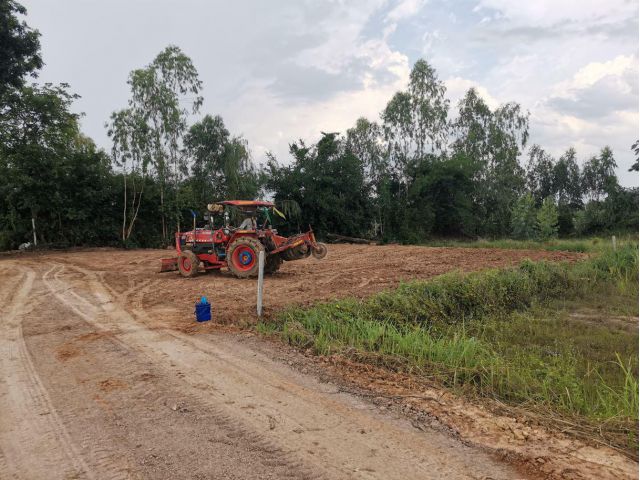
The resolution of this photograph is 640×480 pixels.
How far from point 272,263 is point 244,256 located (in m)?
0.89

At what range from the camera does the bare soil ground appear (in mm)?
2842

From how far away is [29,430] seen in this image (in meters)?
3.35

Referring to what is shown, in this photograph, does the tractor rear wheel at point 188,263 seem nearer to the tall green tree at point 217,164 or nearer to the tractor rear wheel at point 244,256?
the tractor rear wheel at point 244,256

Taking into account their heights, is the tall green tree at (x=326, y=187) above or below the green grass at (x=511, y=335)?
above

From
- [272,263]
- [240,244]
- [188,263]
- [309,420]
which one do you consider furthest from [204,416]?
[188,263]

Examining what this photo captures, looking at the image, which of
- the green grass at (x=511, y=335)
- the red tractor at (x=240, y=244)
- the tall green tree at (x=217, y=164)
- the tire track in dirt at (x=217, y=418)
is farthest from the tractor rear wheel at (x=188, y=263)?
the tall green tree at (x=217, y=164)

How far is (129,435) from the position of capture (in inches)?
128

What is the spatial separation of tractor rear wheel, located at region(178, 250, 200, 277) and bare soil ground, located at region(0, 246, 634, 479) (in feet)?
14.4

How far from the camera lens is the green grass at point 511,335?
3977 millimetres

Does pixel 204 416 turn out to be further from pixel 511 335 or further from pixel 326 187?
pixel 326 187

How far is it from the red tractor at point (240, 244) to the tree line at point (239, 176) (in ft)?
37.4

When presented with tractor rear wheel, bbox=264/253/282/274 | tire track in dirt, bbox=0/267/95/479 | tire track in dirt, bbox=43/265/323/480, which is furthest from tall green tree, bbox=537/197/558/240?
tire track in dirt, bbox=0/267/95/479

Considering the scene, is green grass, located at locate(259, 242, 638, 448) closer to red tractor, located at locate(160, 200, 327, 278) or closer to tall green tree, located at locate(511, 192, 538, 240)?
red tractor, located at locate(160, 200, 327, 278)

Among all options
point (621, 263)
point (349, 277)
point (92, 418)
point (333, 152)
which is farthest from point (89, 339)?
point (333, 152)
